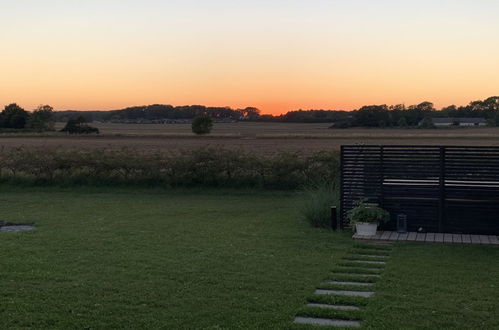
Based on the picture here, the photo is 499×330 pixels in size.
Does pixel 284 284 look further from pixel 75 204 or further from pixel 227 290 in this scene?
pixel 75 204

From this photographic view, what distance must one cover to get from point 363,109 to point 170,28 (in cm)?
5299

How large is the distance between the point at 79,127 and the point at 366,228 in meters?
60.9

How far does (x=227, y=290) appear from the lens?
20.6 ft

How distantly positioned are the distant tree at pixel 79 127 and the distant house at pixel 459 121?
4494 centimetres

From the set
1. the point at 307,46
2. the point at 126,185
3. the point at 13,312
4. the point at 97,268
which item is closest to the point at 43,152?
the point at 126,185

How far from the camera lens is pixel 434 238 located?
380 inches

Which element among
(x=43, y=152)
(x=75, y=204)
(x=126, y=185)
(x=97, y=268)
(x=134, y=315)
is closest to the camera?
(x=134, y=315)

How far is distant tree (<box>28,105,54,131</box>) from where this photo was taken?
236 ft

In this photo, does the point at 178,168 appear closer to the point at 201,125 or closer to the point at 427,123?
the point at 201,125

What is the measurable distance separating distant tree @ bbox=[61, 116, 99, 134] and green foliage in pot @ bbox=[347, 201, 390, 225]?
57.7 metres

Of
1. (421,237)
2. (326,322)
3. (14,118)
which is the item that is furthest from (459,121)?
(326,322)

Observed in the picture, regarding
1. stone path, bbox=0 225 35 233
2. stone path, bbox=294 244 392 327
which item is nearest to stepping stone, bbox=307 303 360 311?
stone path, bbox=294 244 392 327

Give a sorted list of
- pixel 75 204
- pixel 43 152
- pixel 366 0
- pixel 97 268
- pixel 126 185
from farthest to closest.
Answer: pixel 43 152 < pixel 126 185 < pixel 366 0 < pixel 75 204 < pixel 97 268

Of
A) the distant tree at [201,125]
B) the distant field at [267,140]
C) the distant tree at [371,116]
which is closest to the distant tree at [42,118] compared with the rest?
the distant field at [267,140]
